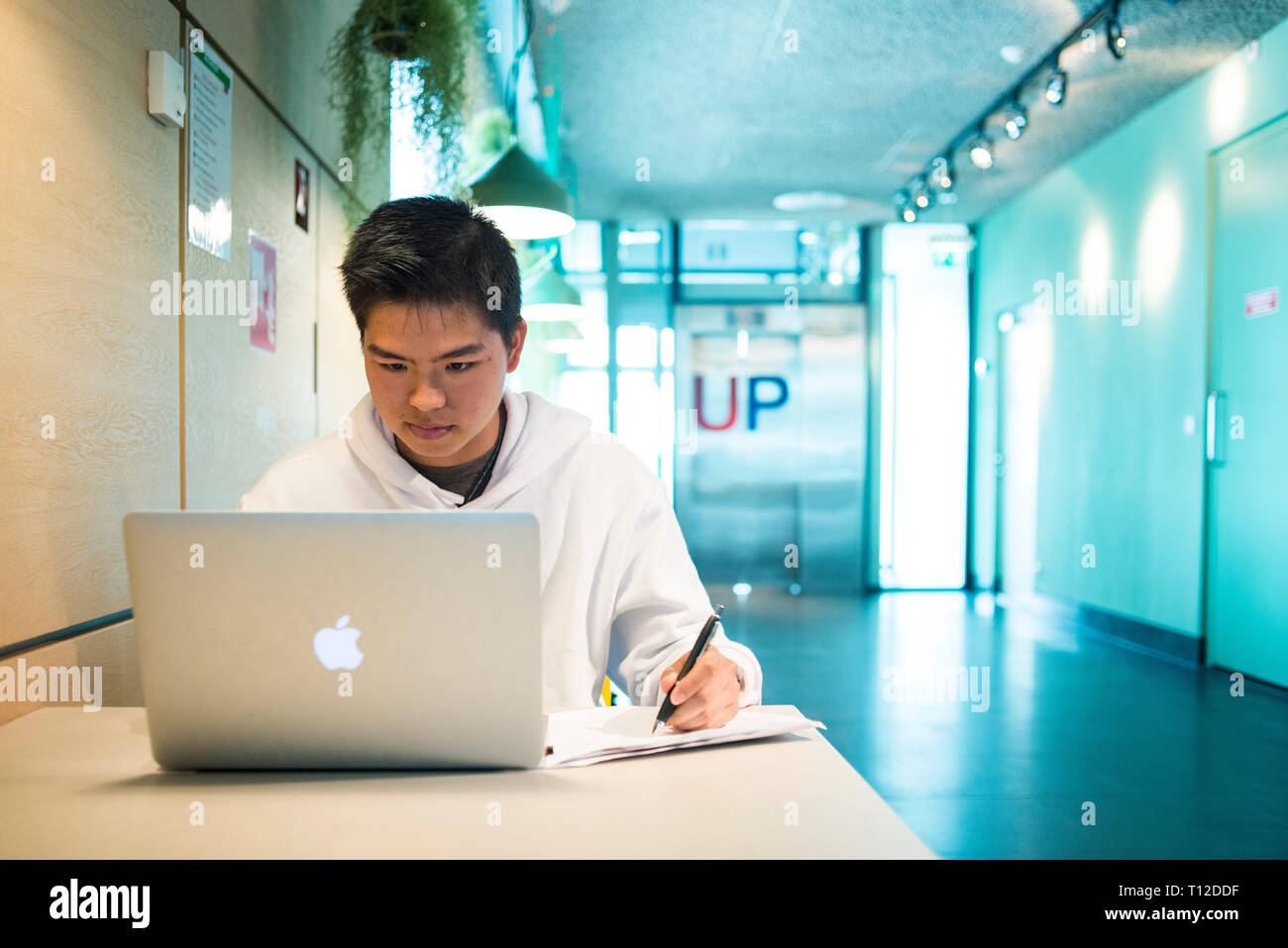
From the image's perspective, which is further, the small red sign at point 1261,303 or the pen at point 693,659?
the small red sign at point 1261,303

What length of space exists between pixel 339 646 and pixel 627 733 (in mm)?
416

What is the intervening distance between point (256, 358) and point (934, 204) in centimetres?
699

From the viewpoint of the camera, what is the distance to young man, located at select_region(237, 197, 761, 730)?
155 cm

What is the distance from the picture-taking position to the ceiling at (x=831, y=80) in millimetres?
4719

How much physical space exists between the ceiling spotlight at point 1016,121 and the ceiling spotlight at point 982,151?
34 cm

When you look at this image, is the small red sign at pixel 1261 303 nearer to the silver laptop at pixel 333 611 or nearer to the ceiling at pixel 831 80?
the ceiling at pixel 831 80

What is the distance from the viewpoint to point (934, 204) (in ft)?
26.1

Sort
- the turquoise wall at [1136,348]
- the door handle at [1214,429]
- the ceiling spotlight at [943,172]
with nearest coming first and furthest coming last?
the door handle at [1214,429]
the turquoise wall at [1136,348]
the ceiling spotlight at [943,172]

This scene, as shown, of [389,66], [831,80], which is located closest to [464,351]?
[389,66]

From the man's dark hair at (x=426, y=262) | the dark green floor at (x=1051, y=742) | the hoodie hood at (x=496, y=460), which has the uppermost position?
the man's dark hair at (x=426, y=262)

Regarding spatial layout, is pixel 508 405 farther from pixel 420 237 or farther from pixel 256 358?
pixel 256 358

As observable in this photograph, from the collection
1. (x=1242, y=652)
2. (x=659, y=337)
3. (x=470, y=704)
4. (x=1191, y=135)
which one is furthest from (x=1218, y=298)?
(x=470, y=704)

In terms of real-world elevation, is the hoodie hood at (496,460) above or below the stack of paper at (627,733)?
above

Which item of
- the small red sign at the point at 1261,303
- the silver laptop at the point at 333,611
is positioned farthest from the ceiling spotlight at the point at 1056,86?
the silver laptop at the point at 333,611
